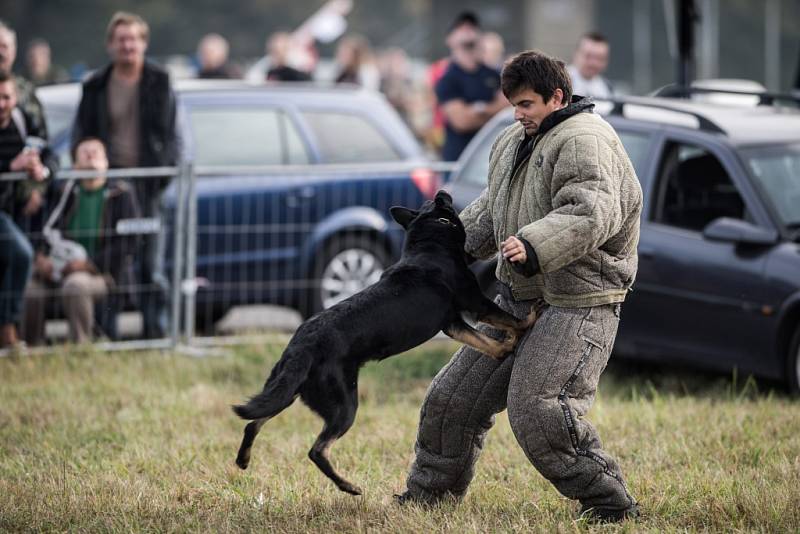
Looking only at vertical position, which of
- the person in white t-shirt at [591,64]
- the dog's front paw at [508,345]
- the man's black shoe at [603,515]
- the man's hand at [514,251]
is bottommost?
the man's black shoe at [603,515]

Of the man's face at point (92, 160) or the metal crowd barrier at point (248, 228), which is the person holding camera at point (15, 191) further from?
the metal crowd barrier at point (248, 228)

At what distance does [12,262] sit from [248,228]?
5.83 ft

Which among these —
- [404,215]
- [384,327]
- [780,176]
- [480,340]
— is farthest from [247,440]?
[780,176]

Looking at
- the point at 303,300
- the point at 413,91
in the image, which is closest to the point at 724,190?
the point at 303,300

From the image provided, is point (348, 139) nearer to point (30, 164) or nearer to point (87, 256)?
point (87, 256)

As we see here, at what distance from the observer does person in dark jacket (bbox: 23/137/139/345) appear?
28.0 feet

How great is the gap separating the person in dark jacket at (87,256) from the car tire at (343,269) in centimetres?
154

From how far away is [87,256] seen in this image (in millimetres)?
8609

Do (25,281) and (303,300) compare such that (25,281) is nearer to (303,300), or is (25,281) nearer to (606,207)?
(303,300)

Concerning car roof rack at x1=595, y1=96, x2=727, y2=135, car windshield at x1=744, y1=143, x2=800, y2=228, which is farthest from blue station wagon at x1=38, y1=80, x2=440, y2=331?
car windshield at x1=744, y1=143, x2=800, y2=228

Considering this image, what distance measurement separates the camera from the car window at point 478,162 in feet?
28.7

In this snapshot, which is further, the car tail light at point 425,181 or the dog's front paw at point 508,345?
the car tail light at point 425,181

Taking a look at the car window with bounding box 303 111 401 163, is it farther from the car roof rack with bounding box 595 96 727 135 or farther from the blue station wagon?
the car roof rack with bounding box 595 96 727 135

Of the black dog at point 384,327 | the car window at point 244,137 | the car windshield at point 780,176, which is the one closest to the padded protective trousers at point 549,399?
the black dog at point 384,327
